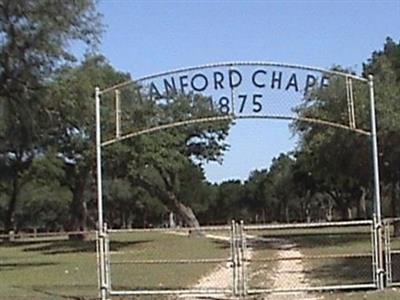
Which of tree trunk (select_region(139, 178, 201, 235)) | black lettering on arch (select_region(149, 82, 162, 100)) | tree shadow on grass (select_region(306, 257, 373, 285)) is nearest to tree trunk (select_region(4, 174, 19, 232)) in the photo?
tree trunk (select_region(139, 178, 201, 235))

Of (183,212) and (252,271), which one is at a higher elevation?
(183,212)

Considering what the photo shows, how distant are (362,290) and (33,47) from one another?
14.7 m

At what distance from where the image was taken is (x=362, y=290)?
2017 centimetres

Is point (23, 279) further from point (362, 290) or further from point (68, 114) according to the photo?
point (362, 290)

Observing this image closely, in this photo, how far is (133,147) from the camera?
177ft

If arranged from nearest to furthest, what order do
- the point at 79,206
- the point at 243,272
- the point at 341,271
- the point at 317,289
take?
the point at 243,272 < the point at 317,289 < the point at 341,271 < the point at 79,206

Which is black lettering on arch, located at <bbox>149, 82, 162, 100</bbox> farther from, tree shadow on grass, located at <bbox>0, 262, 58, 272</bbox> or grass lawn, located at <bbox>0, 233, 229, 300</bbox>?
tree shadow on grass, located at <bbox>0, 262, 58, 272</bbox>

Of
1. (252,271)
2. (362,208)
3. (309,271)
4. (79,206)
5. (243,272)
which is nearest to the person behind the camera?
(243,272)

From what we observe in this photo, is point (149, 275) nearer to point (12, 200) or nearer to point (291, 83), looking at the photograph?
point (291, 83)

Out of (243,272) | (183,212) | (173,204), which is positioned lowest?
(243,272)

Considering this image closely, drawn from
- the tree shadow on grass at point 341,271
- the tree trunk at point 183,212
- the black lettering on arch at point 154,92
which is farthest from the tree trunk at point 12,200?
→ the black lettering on arch at point 154,92

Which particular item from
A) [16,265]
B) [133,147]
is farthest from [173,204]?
[16,265]

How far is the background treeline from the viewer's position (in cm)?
3112

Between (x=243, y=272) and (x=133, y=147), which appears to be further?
(x=133, y=147)
